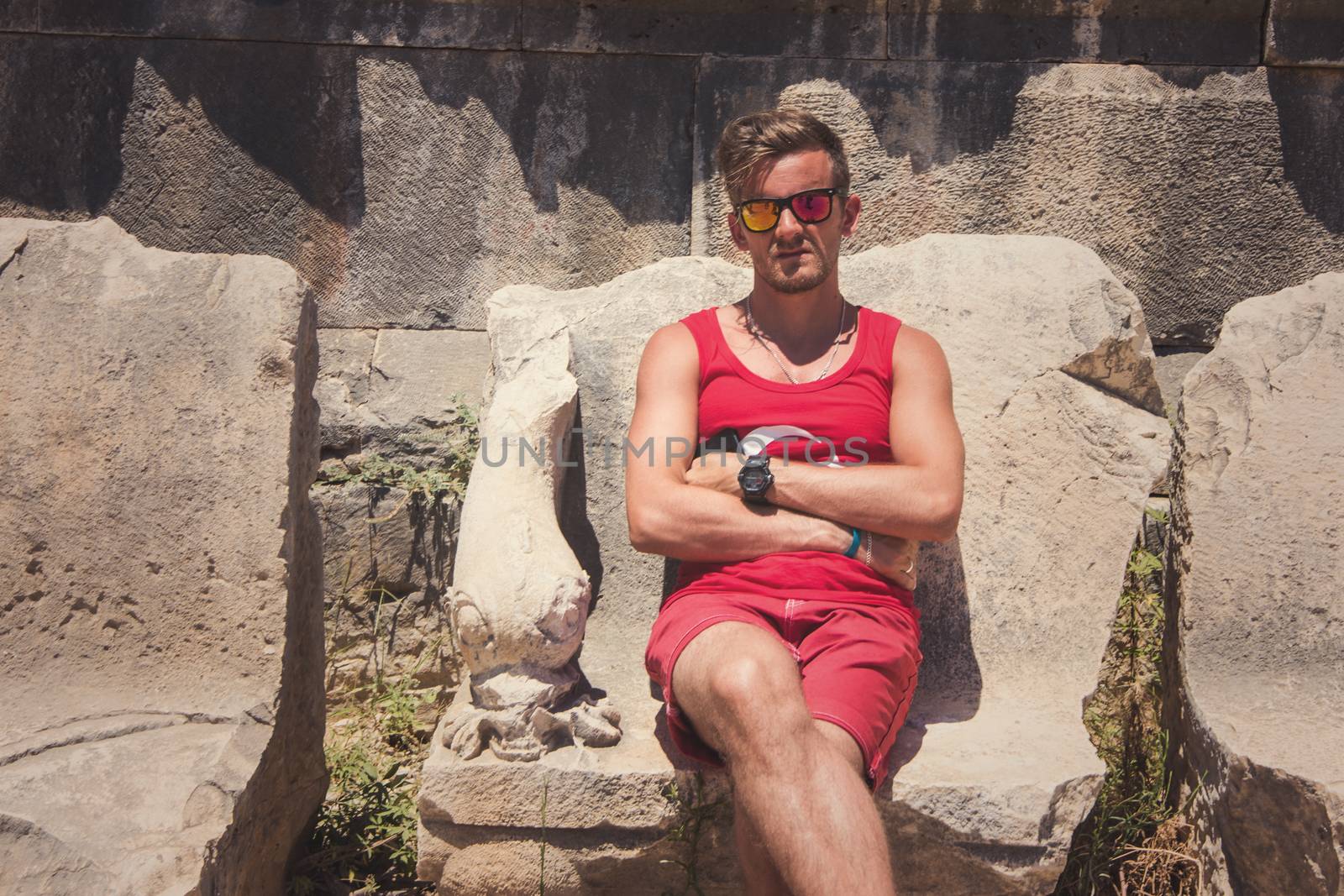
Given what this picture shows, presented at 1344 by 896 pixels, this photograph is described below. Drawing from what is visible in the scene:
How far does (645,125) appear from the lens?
4.21 m

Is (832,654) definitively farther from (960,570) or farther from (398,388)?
(398,388)

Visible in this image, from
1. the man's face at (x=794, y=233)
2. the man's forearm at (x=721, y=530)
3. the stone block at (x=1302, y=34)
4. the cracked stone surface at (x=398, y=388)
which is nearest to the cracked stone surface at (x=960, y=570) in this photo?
the man's forearm at (x=721, y=530)

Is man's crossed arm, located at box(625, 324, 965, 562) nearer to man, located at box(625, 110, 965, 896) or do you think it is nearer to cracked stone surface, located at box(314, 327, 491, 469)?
man, located at box(625, 110, 965, 896)

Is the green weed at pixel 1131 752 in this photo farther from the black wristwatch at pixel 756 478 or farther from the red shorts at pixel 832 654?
the black wristwatch at pixel 756 478

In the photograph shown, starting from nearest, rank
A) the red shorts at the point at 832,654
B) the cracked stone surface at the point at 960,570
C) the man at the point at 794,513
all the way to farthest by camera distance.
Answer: the man at the point at 794,513 < the red shorts at the point at 832,654 < the cracked stone surface at the point at 960,570

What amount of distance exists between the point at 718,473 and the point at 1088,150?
211 centimetres

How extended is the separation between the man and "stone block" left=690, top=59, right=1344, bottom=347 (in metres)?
1.26

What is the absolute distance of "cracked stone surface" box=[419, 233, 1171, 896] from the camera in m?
2.49

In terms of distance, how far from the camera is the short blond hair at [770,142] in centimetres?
285

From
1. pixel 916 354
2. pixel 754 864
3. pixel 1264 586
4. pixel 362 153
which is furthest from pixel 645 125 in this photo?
pixel 754 864

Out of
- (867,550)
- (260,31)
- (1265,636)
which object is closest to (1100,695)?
(1265,636)

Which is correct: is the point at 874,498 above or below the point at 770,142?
below

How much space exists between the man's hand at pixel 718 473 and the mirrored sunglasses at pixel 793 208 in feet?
1.73

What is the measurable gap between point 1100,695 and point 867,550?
3.43 feet
